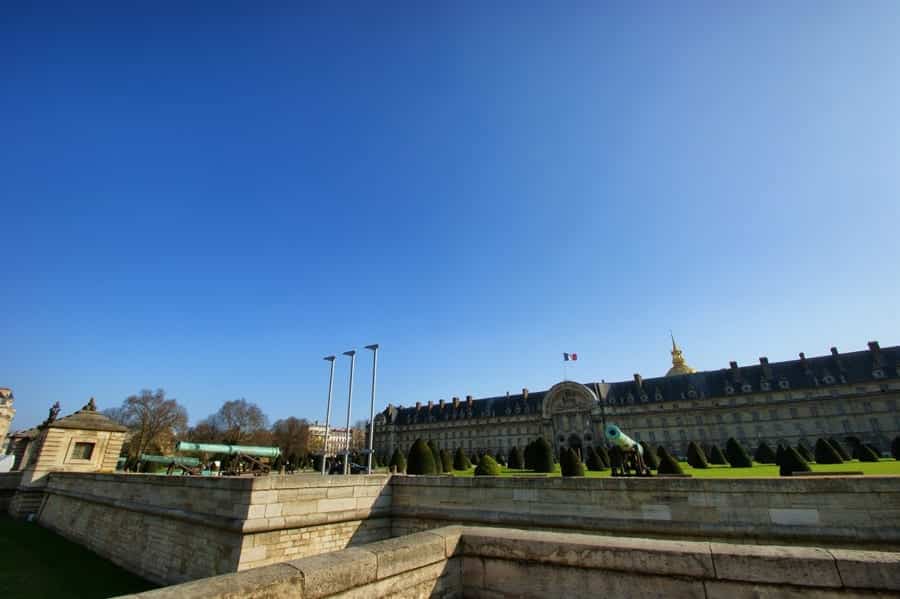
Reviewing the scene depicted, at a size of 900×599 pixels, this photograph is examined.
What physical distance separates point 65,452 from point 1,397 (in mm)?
46381

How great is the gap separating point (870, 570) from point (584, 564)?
7.40ft

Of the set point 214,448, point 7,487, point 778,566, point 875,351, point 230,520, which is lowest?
point 230,520

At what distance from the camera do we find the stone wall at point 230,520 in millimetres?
10938

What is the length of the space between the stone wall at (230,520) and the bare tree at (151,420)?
46500 millimetres

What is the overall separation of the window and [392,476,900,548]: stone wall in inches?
1056

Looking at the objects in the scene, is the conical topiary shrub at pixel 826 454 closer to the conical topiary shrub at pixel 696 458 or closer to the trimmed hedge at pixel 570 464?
the conical topiary shrub at pixel 696 458

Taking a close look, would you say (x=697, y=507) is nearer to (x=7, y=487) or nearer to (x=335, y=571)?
(x=335, y=571)

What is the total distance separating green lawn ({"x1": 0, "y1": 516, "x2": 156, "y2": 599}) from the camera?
12.4m

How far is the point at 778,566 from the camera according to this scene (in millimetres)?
3664

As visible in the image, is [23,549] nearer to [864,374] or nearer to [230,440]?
[230,440]

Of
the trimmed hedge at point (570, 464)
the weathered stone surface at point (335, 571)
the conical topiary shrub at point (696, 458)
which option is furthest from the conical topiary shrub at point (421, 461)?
the weathered stone surface at point (335, 571)

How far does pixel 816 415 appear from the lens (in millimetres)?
52688

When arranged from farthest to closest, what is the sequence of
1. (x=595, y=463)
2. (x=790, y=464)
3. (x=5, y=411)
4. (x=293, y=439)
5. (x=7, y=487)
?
(x=293, y=439) → (x=5, y=411) → (x=595, y=463) → (x=7, y=487) → (x=790, y=464)

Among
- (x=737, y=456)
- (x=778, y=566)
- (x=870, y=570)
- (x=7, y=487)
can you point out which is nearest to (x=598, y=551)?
(x=778, y=566)
